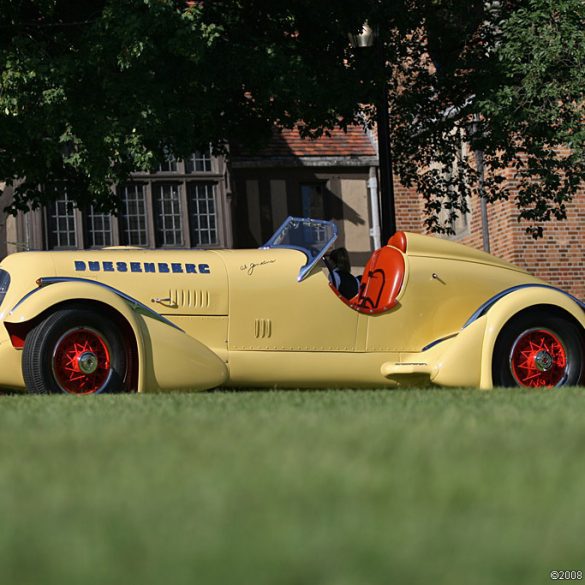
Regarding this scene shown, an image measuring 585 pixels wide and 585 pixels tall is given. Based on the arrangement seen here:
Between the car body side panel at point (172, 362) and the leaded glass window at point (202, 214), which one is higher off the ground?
the leaded glass window at point (202, 214)

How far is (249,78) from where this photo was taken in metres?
15.6

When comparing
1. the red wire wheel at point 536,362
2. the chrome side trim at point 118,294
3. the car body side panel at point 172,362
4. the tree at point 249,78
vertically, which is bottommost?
the red wire wheel at point 536,362

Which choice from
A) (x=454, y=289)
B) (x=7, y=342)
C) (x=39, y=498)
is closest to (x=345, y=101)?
(x=454, y=289)

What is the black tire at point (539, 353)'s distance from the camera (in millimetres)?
9828

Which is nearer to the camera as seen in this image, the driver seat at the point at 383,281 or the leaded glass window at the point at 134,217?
the driver seat at the point at 383,281

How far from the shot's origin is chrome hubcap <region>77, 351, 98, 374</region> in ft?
28.6

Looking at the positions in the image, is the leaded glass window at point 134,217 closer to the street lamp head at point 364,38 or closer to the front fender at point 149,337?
the street lamp head at point 364,38

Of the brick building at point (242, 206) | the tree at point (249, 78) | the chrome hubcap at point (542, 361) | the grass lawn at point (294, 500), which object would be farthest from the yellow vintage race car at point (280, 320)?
the brick building at point (242, 206)

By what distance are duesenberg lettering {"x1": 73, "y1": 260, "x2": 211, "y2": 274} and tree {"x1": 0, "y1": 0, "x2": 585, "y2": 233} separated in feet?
17.1

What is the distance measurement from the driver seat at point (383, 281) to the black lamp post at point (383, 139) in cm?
478

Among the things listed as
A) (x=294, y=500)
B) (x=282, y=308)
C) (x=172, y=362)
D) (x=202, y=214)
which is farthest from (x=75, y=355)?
(x=202, y=214)

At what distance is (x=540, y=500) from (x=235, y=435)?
1821 mm

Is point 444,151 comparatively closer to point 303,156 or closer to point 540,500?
point 303,156
